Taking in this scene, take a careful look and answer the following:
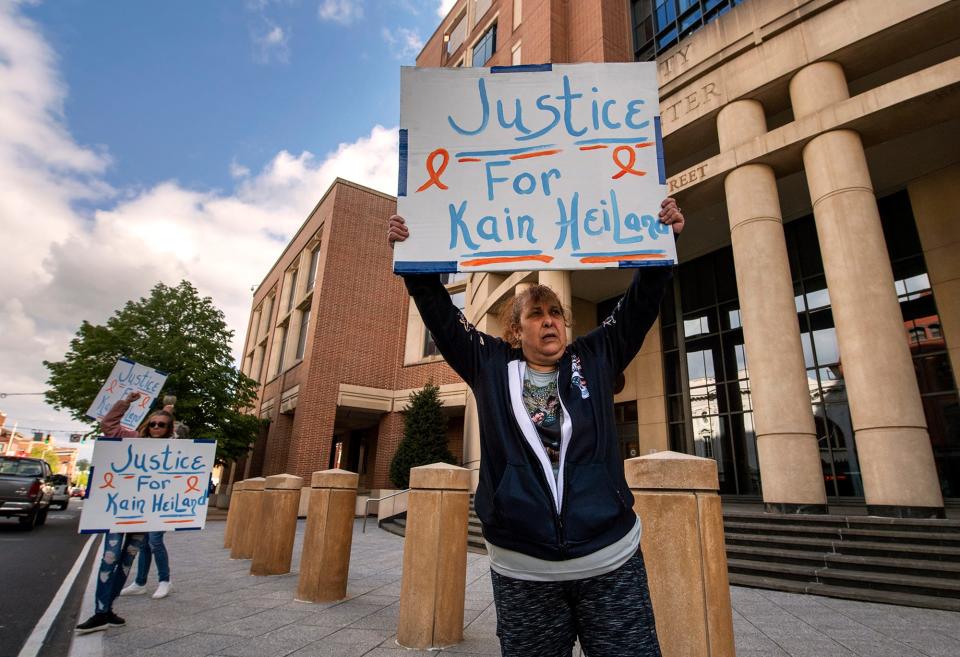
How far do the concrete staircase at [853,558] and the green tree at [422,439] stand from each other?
1183cm

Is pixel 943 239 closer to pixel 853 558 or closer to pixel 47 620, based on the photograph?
pixel 853 558

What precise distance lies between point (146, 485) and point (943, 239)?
17525mm

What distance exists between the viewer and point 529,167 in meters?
2.51

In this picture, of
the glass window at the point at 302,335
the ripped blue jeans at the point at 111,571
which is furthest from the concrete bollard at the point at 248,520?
the glass window at the point at 302,335

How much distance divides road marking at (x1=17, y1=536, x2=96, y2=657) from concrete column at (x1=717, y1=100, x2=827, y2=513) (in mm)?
10773

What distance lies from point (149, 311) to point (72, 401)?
4500 millimetres

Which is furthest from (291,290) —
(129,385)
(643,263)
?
(643,263)

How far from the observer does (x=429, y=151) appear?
A: 2.52 meters

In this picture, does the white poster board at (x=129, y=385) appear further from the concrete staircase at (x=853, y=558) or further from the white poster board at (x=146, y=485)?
the concrete staircase at (x=853, y=558)

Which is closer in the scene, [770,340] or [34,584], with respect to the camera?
[34,584]

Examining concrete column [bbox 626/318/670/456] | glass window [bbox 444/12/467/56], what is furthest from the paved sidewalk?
glass window [bbox 444/12/467/56]

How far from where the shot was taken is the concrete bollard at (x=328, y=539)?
18.7ft

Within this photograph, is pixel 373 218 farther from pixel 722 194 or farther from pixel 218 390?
pixel 722 194

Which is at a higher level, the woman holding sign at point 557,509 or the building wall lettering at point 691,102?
the building wall lettering at point 691,102
